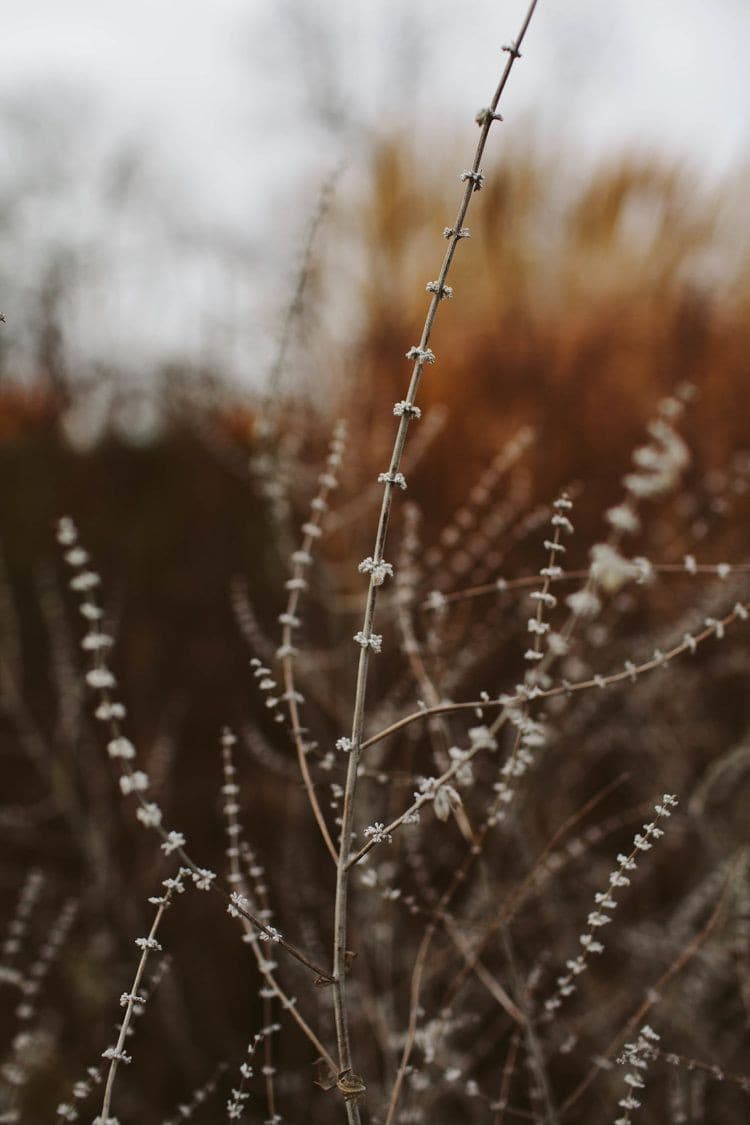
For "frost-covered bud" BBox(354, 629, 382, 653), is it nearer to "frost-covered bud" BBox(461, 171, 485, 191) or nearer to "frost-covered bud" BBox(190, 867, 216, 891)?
"frost-covered bud" BBox(190, 867, 216, 891)

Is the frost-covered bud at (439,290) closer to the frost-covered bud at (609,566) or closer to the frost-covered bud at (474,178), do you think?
the frost-covered bud at (474,178)

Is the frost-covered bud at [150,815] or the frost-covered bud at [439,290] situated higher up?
the frost-covered bud at [439,290]

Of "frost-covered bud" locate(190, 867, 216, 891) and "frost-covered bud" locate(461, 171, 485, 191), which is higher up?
"frost-covered bud" locate(461, 171, 485, 191)

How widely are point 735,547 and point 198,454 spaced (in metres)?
3.68

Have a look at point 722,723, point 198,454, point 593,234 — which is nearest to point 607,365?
point 593,234

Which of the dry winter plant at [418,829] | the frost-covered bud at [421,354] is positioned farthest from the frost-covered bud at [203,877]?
the frost-covered bud at [421,354]

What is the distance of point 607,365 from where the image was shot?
582 cm

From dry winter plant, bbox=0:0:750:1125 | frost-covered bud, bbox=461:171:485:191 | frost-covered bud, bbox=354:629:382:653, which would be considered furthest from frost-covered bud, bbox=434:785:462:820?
frost-covered bud, bbox=461:171:485:191

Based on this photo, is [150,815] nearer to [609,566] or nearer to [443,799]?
[443,799]

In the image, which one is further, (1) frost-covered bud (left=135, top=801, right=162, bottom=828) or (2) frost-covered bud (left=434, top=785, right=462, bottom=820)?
(1) frost-covered bud (left=135, top=801, right=162, bottom=828)

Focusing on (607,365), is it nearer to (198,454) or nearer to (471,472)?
(471,472)

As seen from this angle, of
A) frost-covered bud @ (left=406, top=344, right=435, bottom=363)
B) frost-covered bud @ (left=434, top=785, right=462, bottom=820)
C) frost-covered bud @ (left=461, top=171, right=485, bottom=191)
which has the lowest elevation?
frost-covered bud @ (left=434, top=785, right=462, bottom=820)

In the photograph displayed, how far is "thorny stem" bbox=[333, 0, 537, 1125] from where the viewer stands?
84 cm

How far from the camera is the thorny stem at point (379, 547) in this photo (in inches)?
32.9
